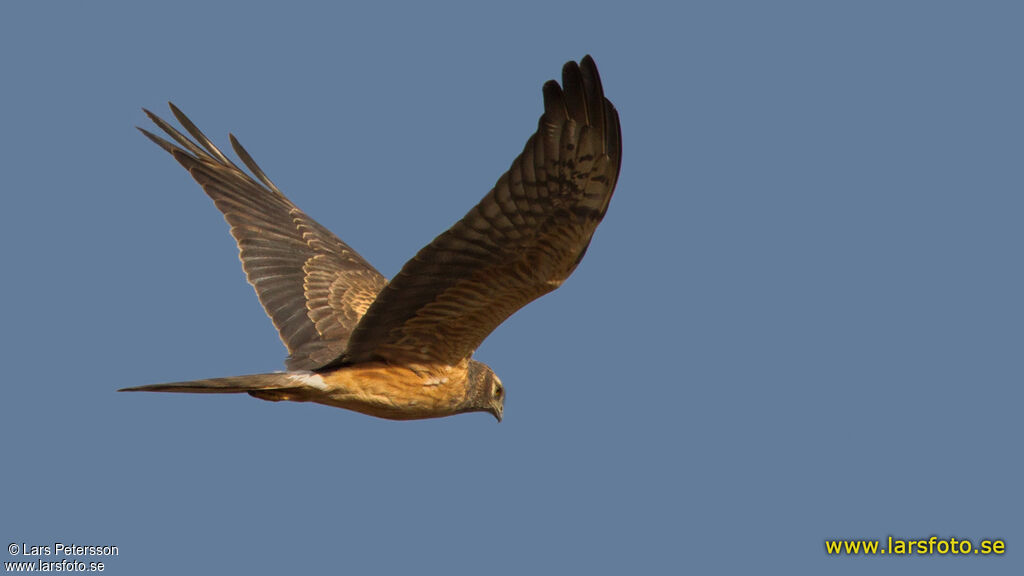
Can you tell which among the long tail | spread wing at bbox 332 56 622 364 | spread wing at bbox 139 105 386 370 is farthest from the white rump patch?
spread wing at bbox 139 105 386 370

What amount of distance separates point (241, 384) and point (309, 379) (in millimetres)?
596

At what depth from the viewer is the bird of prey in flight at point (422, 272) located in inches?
263

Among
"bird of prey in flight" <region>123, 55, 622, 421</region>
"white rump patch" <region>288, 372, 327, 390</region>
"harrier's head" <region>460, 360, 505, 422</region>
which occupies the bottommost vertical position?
"harrier's head" <region>460, 360, 505, 422</region>

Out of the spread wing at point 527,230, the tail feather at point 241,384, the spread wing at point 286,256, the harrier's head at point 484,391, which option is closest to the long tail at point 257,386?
the tail feather at point 241,384

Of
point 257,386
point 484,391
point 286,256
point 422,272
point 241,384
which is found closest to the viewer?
point 422,272

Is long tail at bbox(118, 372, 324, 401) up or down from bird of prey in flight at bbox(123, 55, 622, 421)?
down

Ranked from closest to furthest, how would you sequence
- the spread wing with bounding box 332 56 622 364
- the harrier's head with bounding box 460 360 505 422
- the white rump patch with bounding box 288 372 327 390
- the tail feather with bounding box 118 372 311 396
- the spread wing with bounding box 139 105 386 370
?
the spread wing with bounding box 332 56 622 364
the tail feather with bounding box 118 372 311 396
the white rump patch with bounding box 288 372 327 390
the harrier's head with bounding box 460 360 505 422
the spread wing with bounding box 139 105 386 370

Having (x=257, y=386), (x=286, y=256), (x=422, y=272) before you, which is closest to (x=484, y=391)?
(x=257, y=386)

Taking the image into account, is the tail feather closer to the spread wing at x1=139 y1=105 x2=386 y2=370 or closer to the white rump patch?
the white rump patch

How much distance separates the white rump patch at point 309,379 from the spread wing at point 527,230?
404mm

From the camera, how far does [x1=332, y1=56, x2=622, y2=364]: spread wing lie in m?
6.61

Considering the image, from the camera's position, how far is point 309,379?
8.09 m

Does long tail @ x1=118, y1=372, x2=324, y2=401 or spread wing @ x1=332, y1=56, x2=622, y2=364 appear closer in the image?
spread wing @ x1=332, y1=56, x2=622, y2=364

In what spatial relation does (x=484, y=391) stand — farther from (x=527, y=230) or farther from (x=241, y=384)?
(x=527, y=230)
